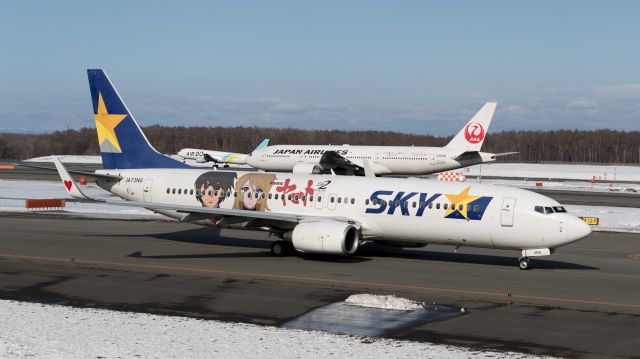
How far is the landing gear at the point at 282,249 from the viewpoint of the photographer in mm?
33125

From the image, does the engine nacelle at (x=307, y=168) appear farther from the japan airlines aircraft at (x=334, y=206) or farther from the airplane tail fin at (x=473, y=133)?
the japan airlines aircraft at (x=334, y=206)

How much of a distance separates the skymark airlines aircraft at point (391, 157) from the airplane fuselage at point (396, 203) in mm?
39823

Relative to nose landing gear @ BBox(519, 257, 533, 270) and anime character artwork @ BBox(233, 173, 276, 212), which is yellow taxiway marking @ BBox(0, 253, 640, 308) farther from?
anime character artwork @ BBox(233, 173, 276, 212)

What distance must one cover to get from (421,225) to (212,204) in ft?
31.8

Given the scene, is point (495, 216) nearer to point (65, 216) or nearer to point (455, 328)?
point (455, 328)

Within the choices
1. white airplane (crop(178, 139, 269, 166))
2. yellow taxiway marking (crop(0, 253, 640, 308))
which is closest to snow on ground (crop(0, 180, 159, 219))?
yellow taxiway marking (crop(0, 253, 640, 308))

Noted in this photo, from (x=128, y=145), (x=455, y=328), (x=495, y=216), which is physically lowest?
(x=455, y=328)

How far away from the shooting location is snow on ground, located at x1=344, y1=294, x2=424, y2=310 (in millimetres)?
22031

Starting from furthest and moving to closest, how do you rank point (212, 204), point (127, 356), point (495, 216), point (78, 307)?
point (212, 204), point (495, 216), point (78, 307), point (127, 356)

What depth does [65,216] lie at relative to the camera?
48.2 metres

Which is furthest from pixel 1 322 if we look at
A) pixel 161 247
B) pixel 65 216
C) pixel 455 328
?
pixel 65 216

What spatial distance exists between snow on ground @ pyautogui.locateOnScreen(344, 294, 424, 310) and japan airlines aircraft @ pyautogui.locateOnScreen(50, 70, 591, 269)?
7.53 meters

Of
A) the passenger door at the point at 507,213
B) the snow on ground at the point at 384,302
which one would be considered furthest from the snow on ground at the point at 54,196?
the snow on ground at the point at 384,302

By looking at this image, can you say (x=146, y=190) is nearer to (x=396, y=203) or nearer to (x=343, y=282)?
(x=396, y=203)
